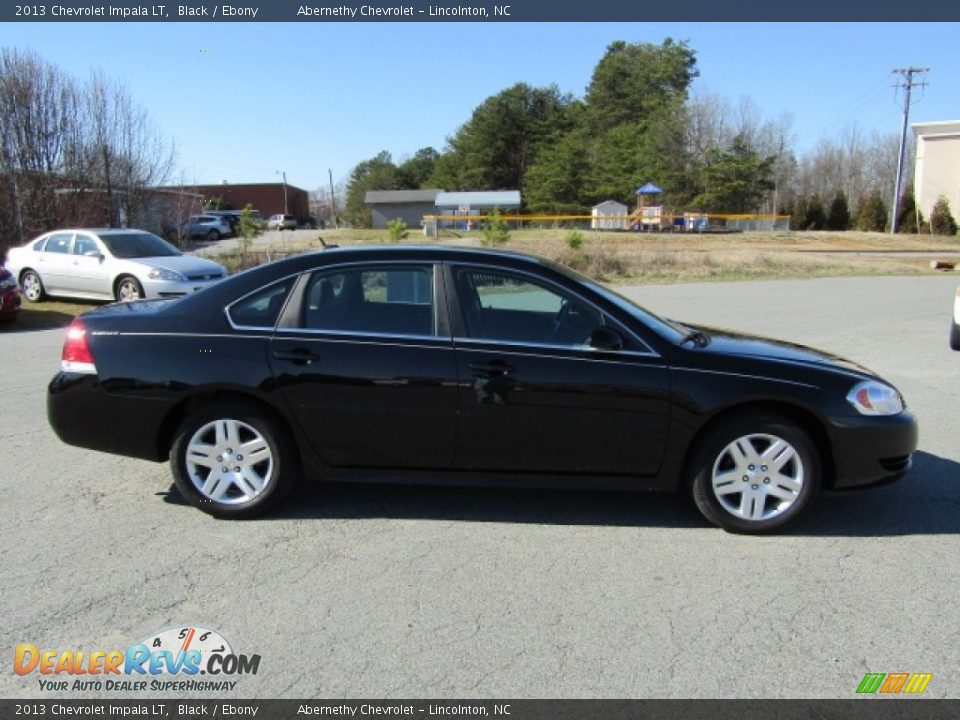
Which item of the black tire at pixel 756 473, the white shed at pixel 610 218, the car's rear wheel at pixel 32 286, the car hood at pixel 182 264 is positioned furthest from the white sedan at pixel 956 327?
the white shed at pixel 610 218

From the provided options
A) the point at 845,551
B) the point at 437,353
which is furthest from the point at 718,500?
the point at 437,353

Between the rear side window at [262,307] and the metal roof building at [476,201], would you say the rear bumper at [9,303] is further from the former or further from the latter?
the metal roof building at [476,201]

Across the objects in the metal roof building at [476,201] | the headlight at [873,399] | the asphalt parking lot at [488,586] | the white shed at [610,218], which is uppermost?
the metal roof building at [476,201]

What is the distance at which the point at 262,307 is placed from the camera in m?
4.42

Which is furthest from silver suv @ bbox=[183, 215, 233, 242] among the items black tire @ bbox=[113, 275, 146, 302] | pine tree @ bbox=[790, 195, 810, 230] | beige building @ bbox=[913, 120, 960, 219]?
beige building @ bbox=[913, 120, 960, 219]

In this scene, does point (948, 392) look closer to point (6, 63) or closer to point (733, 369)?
point (733, 369)

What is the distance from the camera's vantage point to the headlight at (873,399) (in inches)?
165

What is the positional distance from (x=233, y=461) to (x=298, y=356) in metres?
0.72

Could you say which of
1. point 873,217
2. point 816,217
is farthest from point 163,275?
point 873,217

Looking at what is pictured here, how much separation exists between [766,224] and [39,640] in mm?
61615

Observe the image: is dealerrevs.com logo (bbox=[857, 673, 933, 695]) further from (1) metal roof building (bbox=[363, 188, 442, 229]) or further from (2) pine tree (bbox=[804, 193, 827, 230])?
(1) metal roof building (bbox=[363, 188, 442, 229])

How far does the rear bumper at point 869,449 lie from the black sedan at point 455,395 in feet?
0.03

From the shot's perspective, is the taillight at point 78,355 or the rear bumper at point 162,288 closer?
the taillight at point 78,355

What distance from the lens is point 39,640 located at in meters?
3.14
